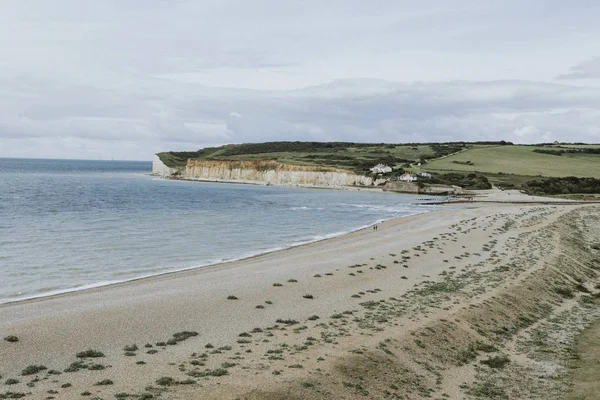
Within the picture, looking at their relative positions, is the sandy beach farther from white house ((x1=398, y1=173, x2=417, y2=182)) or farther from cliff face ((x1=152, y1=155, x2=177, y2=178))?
cliff face ((x1=152, y1=155, x2=177, y2=178))

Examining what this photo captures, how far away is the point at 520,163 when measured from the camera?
451 feet

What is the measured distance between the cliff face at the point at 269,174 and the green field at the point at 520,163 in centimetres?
2194

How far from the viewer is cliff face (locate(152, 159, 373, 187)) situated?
5017 inches

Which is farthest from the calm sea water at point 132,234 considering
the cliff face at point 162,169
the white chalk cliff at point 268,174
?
the cliff face at point 162,169

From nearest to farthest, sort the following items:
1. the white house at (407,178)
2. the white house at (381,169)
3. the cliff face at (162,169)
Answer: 1. the white house at (407,178)
2. the white house at (381,169)
3. the cliff face at (162,169)

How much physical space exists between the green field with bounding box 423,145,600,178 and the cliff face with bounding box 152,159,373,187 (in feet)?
72.0

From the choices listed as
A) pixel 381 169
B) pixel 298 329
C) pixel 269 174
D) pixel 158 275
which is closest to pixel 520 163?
pixel 381 169

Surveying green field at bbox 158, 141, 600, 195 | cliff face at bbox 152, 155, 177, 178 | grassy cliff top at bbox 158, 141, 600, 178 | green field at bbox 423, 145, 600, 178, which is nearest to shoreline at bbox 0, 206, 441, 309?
green field at bbox 158, 141, 600, 195

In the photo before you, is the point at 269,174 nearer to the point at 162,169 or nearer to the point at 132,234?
the point at 162,169

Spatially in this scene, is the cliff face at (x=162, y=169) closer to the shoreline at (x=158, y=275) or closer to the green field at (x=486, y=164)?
the green field at (x=486, y=164)

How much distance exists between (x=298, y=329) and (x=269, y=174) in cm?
13034

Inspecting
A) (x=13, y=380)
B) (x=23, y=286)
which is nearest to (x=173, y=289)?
(x=23, y=286)

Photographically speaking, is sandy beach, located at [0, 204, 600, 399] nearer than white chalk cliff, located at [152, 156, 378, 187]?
Yes

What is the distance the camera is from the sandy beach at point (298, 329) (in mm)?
13133
